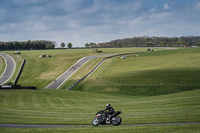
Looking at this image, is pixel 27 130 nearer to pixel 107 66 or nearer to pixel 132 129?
pixel 132 129

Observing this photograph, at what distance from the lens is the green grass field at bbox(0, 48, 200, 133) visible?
86.1 feet

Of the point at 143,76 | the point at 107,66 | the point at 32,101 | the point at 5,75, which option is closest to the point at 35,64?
the point at 5,75

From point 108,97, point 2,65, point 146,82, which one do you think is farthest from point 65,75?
point 2,65

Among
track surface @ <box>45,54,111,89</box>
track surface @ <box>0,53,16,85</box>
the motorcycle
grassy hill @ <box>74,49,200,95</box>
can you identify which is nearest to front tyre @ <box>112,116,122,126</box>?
the motorcycle

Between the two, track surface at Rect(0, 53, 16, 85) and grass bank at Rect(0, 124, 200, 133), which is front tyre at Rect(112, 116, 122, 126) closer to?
grass bank at Rect(0, 124, 200, 133)

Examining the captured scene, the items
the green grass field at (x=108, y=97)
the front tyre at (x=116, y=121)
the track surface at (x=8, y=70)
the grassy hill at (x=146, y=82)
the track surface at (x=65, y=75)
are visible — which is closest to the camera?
the front tyre at (x=116, y=121)

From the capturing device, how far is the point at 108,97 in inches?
2053

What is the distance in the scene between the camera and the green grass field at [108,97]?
26.3 meters

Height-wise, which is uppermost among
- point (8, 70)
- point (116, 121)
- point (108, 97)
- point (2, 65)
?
point (116, 121)

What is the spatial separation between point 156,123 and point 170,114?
4.19 meters

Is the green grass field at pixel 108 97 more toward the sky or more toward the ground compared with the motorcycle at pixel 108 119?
more toward the ground

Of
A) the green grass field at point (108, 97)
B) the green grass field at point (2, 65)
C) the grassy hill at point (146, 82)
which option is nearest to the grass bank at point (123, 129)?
the green grass field at point (108, 97)

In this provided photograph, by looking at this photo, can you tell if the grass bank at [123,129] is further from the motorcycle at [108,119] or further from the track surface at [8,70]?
the track surface at [8,70]

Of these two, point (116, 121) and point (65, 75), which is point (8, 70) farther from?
point (116, 121)
